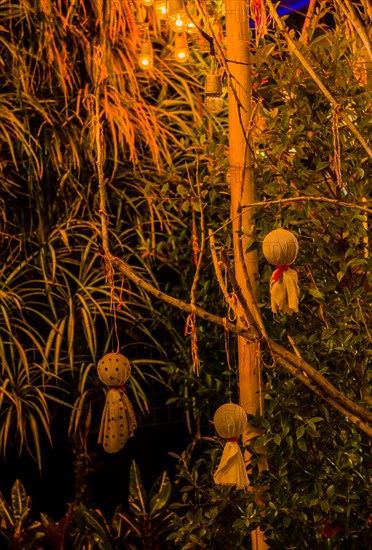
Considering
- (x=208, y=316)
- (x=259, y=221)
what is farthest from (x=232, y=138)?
(x=208, y=316)

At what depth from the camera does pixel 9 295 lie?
3.66m

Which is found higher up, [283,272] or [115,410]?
[283,272]

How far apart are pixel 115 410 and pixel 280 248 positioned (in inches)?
24.7

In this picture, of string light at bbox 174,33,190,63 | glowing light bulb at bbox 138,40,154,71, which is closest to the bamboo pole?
string light at bbox 174,33,190,63

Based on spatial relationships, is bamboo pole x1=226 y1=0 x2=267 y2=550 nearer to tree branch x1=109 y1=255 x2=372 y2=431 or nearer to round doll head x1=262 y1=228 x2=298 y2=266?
tree branch x1=109 y1=255 x2=372 y2=431

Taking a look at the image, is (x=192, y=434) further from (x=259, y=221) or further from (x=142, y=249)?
(x=259, y=221)

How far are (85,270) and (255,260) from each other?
1.17 metres

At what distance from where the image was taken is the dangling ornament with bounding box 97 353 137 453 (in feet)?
7.55

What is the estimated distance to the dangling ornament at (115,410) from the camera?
90.7 inches

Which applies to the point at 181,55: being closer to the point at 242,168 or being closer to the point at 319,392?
the point at 242,168

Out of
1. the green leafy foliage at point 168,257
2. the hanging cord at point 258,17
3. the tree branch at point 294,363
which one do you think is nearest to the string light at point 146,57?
the green leafy foliage at point 168,257

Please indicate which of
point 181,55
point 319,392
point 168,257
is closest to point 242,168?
point 319,392

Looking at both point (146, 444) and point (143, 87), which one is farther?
point (143, 87)

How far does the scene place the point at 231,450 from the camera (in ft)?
7.30
